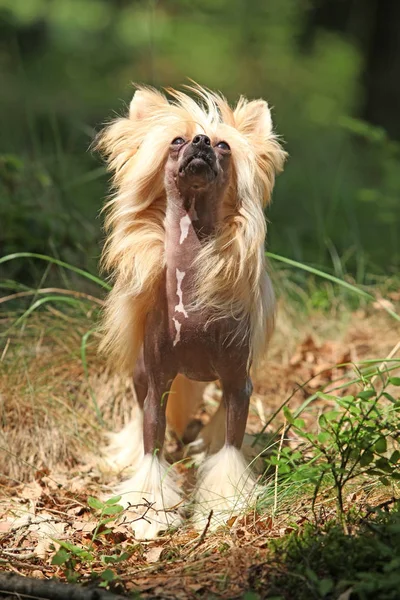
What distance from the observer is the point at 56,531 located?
317cm

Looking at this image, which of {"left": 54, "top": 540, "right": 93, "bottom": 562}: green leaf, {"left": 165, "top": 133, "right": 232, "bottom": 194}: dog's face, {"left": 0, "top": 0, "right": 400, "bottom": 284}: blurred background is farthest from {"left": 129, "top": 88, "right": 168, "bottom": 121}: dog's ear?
{"left": 54, "top": 540, "right": 93, "bottom": 562}: green leaf

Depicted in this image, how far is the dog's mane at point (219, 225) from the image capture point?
9.92 ft

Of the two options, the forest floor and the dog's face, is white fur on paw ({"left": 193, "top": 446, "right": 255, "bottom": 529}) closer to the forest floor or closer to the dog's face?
the forest floor

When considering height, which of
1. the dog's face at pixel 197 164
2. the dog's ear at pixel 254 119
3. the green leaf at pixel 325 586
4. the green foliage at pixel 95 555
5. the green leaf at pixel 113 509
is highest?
the dog's ear at pixel 254 119

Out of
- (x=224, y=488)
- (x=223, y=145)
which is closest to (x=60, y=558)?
(x=224, y=488)

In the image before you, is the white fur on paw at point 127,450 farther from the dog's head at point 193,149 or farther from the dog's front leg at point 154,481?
the dog's head at point 193,149

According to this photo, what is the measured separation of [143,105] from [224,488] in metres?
1.48

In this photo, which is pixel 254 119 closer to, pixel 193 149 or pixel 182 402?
pixel 193 149

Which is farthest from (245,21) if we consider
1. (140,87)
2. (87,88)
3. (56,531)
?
(56,531)

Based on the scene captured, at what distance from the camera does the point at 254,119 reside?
323 cm

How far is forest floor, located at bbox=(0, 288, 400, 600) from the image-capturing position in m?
2.66

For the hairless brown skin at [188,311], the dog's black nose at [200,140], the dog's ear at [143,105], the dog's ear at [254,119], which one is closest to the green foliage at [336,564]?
the hairless brown skin at [188,311]

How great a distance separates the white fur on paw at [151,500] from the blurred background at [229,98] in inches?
53.8

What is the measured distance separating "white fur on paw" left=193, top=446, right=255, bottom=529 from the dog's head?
0.97 meters
